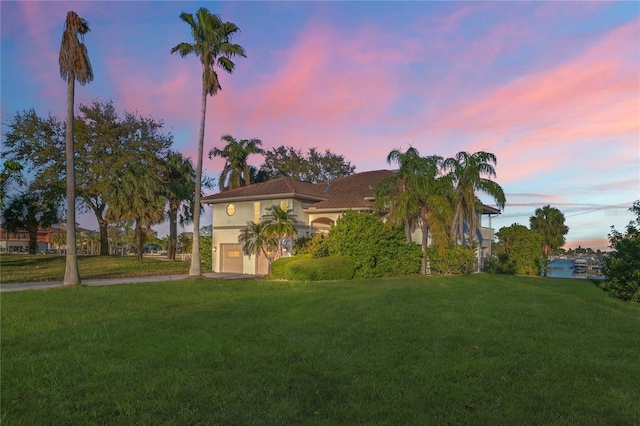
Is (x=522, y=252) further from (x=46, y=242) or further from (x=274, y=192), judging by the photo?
(x=46, y=242)

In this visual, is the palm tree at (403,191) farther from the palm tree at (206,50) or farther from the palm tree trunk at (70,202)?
the palm tree trunk at (70,202)

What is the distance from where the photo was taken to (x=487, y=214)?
32.1m

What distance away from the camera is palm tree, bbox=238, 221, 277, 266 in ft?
81.2

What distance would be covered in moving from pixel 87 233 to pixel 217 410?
101492 mm

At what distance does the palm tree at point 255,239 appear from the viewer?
24750 millimetres

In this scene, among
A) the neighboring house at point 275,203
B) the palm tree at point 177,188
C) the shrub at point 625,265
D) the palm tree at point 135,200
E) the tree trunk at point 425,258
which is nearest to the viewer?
the shrub at point 625,265

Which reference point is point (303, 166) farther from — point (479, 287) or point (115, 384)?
point (115, 384)

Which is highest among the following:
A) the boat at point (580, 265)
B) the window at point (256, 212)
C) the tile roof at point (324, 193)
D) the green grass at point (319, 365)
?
the tile roof at point (324, 193)

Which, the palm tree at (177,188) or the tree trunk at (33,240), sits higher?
the palm tree at (177,188)

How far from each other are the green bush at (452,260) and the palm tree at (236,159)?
26.0 metres

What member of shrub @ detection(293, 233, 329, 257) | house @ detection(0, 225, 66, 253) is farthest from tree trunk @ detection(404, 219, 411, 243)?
house @ detection(0, 225, 66, 253)

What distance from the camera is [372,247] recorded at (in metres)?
23.4

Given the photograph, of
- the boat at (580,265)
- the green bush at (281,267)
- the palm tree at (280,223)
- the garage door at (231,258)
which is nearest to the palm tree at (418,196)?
the palm tree at (280,223)

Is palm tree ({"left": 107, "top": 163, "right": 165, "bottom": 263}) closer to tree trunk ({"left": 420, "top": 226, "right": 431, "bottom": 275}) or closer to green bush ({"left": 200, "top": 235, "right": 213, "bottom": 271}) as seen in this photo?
green bush ({"left": 200, "top": 235, "right": 213, "bottom": 271})
